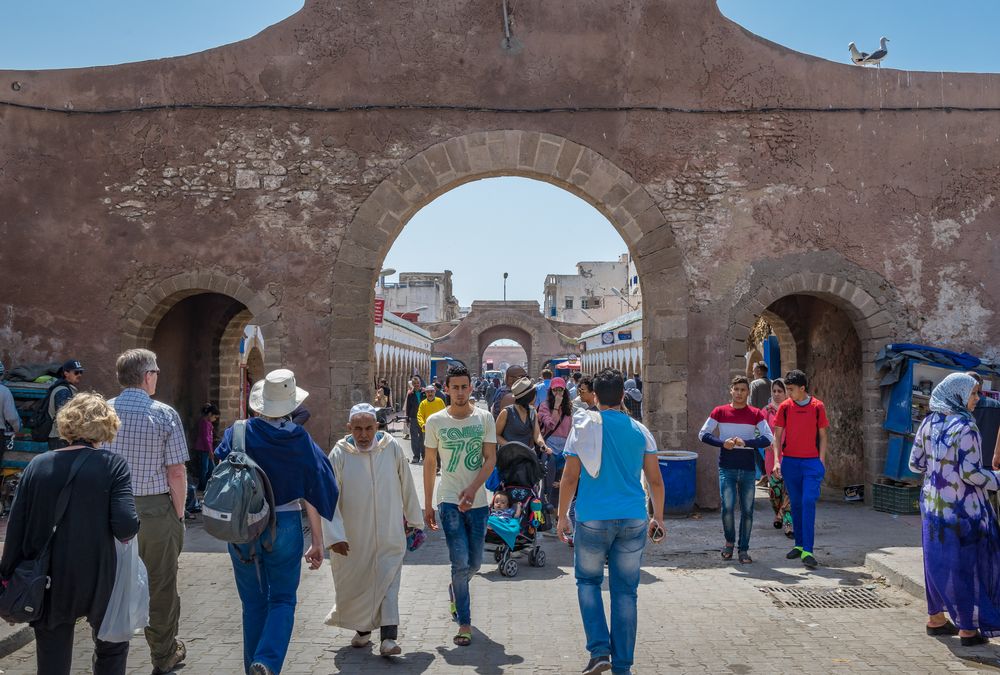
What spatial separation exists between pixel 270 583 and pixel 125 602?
0.70 meters

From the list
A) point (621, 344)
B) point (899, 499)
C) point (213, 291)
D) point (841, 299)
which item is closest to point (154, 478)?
point (213, 291)

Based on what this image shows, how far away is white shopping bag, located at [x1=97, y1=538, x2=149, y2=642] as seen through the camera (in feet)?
11.8

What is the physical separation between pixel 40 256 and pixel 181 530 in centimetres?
649

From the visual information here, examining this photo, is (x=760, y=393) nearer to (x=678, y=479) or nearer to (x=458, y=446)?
(x=678, y=479)

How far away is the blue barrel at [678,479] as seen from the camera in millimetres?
9047

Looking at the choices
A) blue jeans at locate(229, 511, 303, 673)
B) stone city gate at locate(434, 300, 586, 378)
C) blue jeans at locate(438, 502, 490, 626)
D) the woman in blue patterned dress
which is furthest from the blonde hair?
stone city gate at locate(434, 300, 586, 378)

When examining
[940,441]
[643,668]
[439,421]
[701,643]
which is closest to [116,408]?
[439,421]

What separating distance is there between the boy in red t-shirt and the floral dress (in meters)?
1.86

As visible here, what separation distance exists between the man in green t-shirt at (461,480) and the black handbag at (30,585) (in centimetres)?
219

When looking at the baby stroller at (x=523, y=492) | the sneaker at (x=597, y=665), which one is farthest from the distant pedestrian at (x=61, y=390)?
the sneaker at (x=597, y=665)

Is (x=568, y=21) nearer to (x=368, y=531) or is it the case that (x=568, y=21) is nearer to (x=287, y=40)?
(x=287, y=40)

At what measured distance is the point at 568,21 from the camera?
9.80 metres

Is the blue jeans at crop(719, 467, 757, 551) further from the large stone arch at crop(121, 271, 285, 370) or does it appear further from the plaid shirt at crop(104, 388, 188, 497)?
the large stone arch at crop(121, 271, 285, 370)

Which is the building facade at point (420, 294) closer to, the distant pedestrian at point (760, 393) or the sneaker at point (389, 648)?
the distant pedestrian at point (760, 393)
